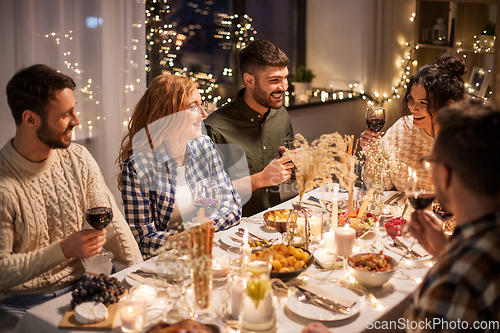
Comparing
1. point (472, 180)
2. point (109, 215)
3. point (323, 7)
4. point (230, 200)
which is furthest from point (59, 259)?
point (323, 7)

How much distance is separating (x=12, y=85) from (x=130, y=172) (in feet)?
1.99

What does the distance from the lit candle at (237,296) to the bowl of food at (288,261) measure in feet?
0.51

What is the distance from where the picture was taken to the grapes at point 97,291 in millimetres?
1309

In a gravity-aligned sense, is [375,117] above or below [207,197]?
above

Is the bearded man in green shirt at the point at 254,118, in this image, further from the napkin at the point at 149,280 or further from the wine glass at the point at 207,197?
the napkin at the point at 149,280

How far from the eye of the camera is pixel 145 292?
1.35 m

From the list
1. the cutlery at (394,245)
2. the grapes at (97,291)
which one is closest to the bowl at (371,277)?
the cutlery at (394,245)

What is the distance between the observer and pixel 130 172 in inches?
79.7

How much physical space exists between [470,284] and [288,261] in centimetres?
66

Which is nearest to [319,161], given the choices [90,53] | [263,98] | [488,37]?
[263,98]

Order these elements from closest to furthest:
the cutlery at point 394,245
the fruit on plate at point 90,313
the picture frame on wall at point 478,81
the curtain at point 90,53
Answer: the fruit on plate at point 90,313, the cutlery at point 394,245, the curtain at point 90,53, the picture frame on wall at point 478,81

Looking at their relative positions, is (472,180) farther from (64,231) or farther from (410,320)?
(64,231)

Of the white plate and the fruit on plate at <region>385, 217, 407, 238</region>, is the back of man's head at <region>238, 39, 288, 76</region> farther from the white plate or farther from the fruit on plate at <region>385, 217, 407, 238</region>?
the white plate

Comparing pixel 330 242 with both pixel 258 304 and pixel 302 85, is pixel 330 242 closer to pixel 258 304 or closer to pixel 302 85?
pixel 258 304
